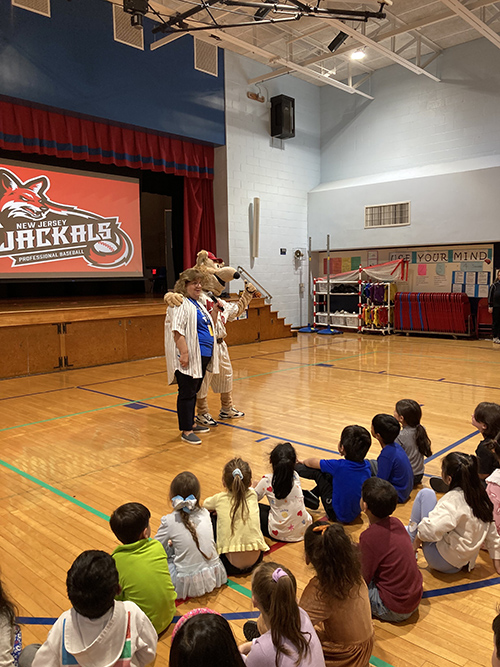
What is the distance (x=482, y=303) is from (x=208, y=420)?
775 cm

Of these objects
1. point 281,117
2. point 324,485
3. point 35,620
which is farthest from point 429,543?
point 281,117

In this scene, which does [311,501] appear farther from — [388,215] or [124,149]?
[388,215]

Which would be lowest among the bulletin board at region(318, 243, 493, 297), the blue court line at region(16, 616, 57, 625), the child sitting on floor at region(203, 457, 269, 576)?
the blue court line at region(16, 616, 57, 625)

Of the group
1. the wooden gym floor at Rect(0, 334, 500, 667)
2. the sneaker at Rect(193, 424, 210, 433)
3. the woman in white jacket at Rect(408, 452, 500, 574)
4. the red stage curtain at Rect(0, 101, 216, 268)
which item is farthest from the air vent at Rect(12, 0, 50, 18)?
the woman in white jacket at Rect(408, 452, 500, 574)

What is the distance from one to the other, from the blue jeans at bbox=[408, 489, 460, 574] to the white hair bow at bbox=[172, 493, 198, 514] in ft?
3.17

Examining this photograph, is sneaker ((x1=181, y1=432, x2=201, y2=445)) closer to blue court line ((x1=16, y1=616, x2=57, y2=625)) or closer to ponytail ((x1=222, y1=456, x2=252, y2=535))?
ponytail ((x1=222, y1=456, x2=252, y2=535))

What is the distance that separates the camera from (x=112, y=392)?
611 centimetres

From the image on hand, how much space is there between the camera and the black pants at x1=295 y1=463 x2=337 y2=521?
2.78 metres

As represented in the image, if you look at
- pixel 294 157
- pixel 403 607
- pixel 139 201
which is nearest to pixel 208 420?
pixel 403 607

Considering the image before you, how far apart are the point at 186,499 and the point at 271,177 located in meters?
10.4

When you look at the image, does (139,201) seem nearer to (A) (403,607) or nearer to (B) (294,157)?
(B) (294,157)

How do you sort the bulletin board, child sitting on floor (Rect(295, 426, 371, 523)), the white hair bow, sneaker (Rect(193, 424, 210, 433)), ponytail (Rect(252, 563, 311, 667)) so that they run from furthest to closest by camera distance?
the bulletin board
sneaker (Rect(193, 424, 210, 433))
child sitting on floor (Rect(295, 426, 371, 523))
the white hair bow
ponytail (Rect(252, 563, 311, 667))

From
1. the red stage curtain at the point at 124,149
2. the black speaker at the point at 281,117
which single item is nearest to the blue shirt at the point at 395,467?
the red stage curtain at the point at 124,149

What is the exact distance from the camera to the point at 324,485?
2.79m
